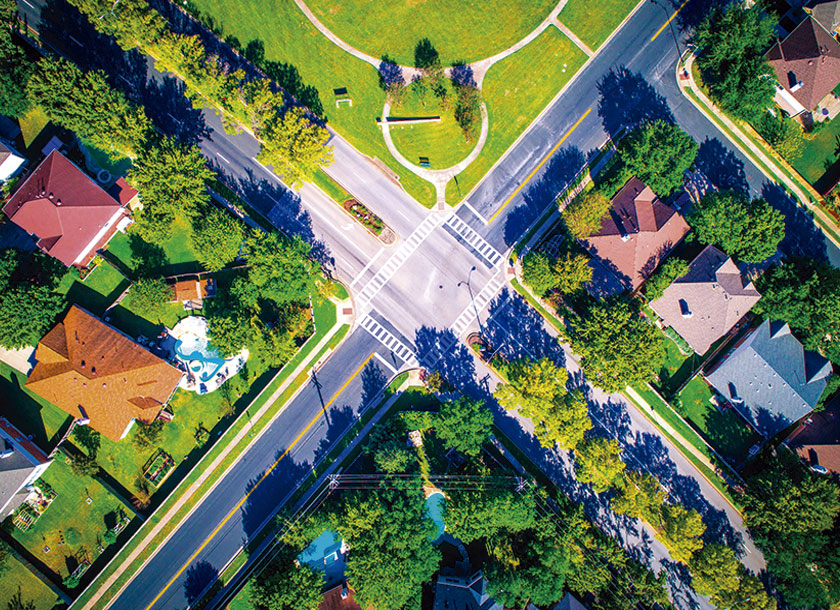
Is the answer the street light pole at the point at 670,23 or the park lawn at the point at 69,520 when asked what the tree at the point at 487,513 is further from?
the street light pole at the point at 670,23

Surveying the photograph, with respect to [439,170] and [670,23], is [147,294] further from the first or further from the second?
[670,23]

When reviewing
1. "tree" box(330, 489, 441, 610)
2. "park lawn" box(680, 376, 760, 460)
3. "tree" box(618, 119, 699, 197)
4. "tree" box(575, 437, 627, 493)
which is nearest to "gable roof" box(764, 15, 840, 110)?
"tree" box(618, 119, 699, 197)

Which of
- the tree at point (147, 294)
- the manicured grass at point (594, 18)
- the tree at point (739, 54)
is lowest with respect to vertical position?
the tree at point (147, 294)

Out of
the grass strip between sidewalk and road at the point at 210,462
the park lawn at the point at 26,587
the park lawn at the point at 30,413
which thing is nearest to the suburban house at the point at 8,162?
the park lawn at the point at 30,413

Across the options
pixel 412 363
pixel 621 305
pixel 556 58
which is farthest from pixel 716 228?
pixel 412 363

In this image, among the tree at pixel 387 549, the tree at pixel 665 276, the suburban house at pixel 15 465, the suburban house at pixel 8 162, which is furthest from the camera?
the tree at pixel 665 276

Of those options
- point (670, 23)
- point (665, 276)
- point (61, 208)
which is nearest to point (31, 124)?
point (61, 208)

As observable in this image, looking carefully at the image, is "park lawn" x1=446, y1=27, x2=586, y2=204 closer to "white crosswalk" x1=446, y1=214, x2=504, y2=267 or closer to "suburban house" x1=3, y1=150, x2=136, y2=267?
"white crosswalk" x1=446, y1=214, x2=504, y2=267
